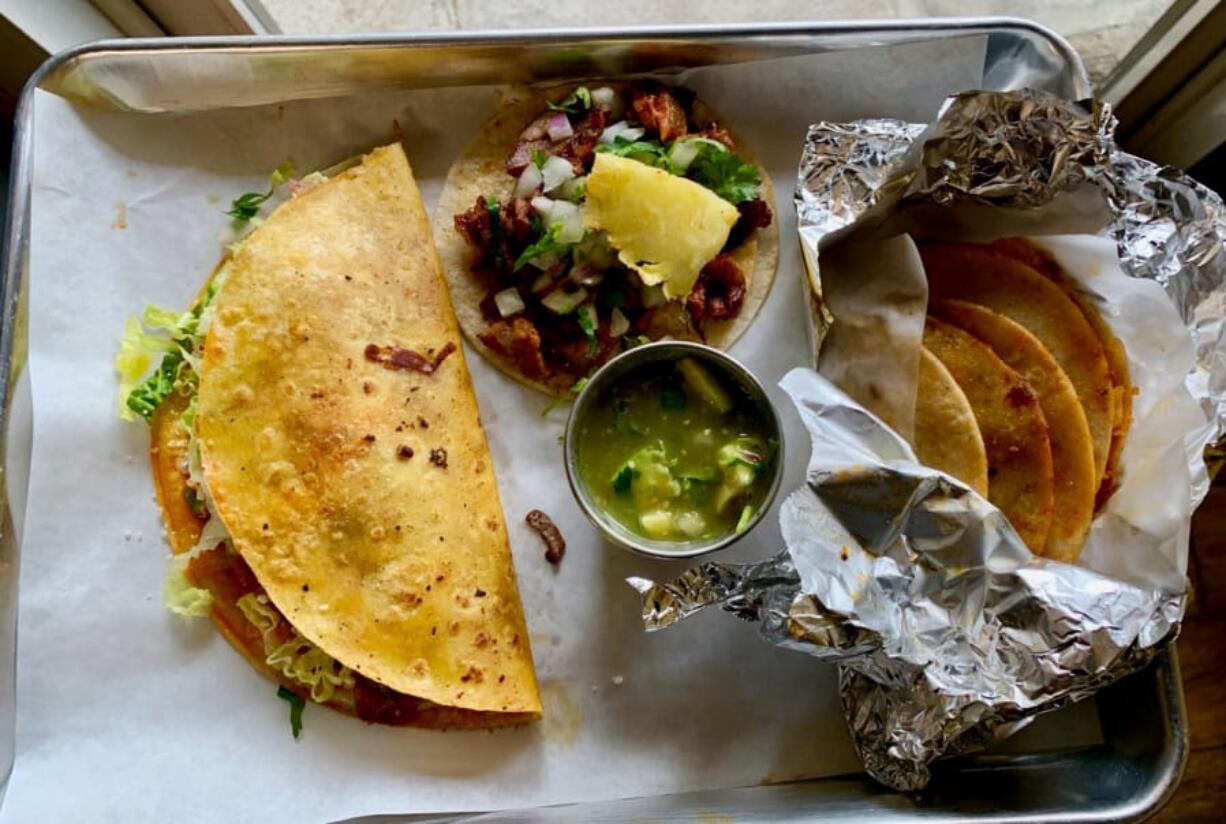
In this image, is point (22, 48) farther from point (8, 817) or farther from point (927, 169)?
point (927, 169)

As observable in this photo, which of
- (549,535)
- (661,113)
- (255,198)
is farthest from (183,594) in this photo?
(661,113)

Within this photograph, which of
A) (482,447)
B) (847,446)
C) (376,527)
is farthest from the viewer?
(482,447)

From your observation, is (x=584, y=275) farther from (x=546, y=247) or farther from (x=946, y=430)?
(x=946, y=430)

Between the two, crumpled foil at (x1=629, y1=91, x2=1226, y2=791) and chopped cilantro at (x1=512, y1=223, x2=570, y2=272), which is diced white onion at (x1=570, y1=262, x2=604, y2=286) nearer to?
chopped cilantro at (x1=512, y1=223, x2=570, y2=272)

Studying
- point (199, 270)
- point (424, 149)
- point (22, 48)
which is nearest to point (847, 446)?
point (424, 149)

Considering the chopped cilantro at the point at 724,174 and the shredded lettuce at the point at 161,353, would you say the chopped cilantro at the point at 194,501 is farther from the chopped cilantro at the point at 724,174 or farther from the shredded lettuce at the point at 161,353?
the chopped cilantro at the point at 724,174

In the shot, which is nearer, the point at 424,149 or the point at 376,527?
the point at 376,527

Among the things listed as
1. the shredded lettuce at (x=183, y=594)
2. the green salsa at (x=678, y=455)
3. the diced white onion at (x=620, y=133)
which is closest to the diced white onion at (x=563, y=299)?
the green salsa at (x=678, y=455)

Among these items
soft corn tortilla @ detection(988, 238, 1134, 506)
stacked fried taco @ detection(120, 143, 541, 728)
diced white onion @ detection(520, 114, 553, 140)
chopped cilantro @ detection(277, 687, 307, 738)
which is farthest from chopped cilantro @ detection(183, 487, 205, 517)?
soft corn tortilla @ detection(988, 238, 1134, 506)
